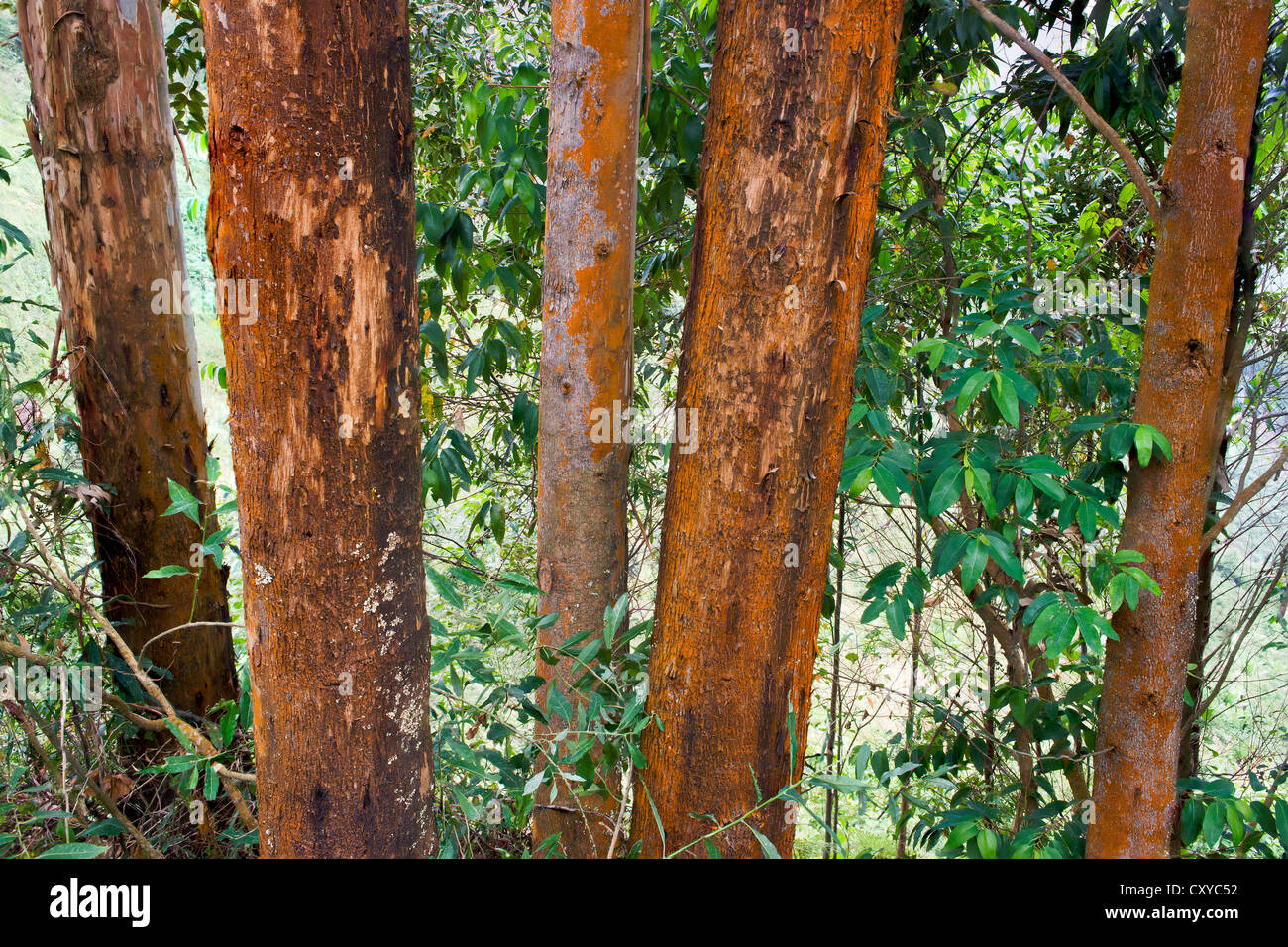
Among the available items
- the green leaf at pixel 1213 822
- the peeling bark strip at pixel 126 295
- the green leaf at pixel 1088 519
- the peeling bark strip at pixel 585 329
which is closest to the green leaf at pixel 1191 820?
the green leaf at pixel 1213 822

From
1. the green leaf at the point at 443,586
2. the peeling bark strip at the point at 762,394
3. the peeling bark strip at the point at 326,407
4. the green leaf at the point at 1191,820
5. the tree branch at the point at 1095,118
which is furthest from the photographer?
the green leaf at the point at 1191,820

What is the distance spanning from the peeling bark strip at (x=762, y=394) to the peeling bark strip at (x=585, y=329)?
0.29m

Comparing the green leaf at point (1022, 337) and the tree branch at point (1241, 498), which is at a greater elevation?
the green leaf at point (1022, 337)

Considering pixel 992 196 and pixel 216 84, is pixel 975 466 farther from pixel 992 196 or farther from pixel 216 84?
pixel 992 196

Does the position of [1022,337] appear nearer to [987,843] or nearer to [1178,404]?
[1178,404]

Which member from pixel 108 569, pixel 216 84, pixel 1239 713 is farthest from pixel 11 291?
pixel 1239 713

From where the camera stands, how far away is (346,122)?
45.0 inches

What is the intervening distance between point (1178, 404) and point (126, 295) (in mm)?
2710

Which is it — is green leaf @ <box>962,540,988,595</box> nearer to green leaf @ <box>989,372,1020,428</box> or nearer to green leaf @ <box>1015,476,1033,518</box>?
green leaf @ <box>1015,476,1033,518</box>

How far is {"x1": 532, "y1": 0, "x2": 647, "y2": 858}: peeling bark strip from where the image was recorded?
1.69m

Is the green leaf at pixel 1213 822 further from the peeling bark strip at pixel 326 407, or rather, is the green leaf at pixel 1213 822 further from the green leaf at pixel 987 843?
the peeling bark strip at pixel 326 407

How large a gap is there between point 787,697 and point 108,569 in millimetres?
1995

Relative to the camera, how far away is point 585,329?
1.75 metres

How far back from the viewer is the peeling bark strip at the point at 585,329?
1688mm
